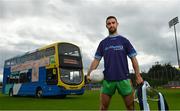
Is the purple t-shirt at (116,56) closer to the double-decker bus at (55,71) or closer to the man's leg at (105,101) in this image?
the man's leg at (105,101)

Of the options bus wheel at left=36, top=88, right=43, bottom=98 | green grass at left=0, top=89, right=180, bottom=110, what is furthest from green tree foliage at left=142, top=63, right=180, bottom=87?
green grass at left=0, top=89, right=180, bottom=110

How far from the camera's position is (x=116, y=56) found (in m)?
5.68

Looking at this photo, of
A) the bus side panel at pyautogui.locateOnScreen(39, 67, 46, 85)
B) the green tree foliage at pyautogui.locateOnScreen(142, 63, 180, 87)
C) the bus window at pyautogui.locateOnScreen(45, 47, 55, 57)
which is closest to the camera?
the bus window at pyautogui.locateOnScreen(45, 47, 55, 57)

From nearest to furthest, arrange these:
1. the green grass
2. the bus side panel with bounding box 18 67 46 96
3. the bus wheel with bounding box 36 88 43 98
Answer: the green grass → the bus side panel with bounding box 18 67 46 96 → the bus wheel with bounding box 36 88 43 98

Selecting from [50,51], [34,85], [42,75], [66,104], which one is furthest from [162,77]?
[66,104]

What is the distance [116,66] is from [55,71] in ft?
58.9

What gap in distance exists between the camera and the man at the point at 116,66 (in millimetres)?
5609

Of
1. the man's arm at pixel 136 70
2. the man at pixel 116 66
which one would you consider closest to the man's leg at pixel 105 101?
the man at pixel 116 66

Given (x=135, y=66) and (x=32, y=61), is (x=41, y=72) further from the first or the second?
(x=135, y=66)

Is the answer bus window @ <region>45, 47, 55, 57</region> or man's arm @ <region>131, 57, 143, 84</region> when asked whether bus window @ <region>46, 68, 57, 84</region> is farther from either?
man's arm @ <region>131, 57, 143, 84</region>

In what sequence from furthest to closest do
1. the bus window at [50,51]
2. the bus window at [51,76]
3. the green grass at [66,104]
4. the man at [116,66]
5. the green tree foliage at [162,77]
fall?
1. the green tree foliage at [162,77]
2. the bus window at [50,51]
3. the bus window at [51,76]
4. the green grass at [66,104]
5. the man at [116,66]

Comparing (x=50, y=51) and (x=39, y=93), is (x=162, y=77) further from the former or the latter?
(x=50, y=51)

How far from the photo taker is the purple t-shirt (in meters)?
5.64

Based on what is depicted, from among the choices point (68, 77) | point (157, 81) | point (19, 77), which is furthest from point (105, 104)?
point (157, 81)
